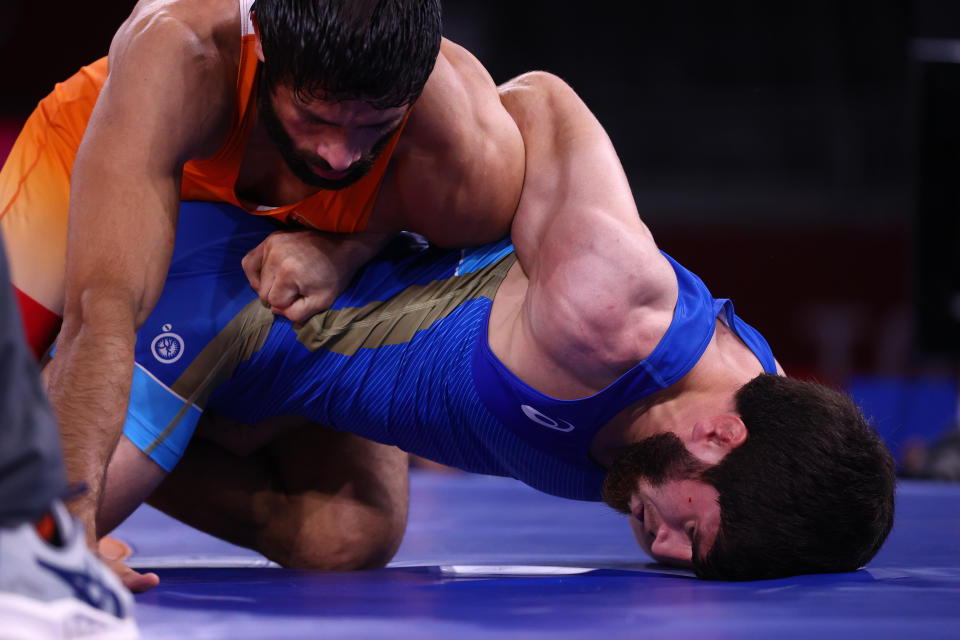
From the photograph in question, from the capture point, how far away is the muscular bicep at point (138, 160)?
1.49 m

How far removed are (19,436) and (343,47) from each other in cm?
84

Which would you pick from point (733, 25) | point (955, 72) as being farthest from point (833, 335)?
point (955, 72)

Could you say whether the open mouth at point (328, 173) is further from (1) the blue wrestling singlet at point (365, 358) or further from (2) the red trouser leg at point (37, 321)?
(2) the red trouser leg at point (37, 321)

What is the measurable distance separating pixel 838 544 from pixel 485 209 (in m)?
0.78

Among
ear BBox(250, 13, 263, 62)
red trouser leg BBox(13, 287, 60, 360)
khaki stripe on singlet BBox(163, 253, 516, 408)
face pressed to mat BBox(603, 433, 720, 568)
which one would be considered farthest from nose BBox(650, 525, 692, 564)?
red trouser leg BBox(13, 287, 60, 360)

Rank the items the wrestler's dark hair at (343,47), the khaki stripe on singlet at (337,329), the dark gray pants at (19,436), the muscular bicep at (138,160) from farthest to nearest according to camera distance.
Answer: the khaki stripe on singlet at (337,329) → the wrestler's dark hair at (343,47) → the muscular bicep at (138,160) → the dark gray pants at (19,436)

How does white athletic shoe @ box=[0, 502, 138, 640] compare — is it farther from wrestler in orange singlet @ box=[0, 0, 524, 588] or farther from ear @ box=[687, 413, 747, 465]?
ear @ box=[687, 413, 747, 465]

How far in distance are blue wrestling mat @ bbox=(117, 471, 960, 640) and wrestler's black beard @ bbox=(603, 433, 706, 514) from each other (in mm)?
128

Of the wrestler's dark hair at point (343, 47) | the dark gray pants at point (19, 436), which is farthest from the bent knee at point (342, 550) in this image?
the dark gray pants at point (19, 436)

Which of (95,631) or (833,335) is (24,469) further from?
(833,335)

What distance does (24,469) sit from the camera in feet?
3.09

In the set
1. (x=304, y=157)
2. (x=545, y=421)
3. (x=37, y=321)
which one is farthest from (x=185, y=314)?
(x=545, y=421)

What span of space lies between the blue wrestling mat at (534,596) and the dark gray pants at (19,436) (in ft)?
0.82

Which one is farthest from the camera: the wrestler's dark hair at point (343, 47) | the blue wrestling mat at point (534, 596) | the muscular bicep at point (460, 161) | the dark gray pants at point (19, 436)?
the muscular bicep at point (460, 161)
